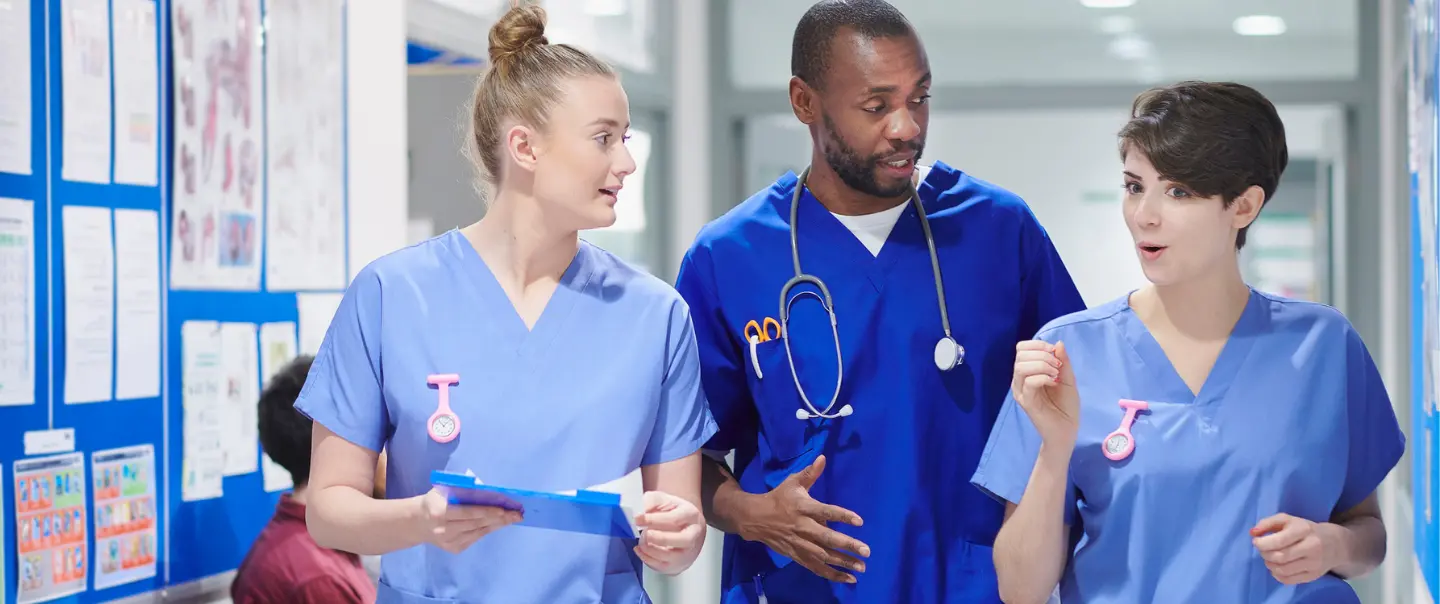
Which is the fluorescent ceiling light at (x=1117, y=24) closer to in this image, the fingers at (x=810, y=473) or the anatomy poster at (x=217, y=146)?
the anatomy poster at (x=217, y=146)

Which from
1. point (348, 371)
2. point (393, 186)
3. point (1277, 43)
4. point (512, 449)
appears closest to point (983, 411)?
point (512, 449)

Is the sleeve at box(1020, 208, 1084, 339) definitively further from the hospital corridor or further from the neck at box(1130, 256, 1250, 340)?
the neck at box(1130, 256, 1250, 340)

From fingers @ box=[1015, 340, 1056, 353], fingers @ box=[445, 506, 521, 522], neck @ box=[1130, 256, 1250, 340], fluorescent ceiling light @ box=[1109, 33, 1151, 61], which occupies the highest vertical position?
fluorescent ceiling light @ box=[1109, 33, 1151, 61]

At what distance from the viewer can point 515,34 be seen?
1.58m

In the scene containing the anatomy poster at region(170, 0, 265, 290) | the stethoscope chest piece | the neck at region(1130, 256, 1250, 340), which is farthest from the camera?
the anatomy poster at region(170, 0, 265, 290)

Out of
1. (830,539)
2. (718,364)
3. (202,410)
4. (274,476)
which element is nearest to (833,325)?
(718,364)

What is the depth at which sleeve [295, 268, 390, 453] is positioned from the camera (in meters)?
1.49

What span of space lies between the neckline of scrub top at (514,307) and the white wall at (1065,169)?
11.4 feet

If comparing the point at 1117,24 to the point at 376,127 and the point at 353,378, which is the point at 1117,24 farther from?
the point at 353,378

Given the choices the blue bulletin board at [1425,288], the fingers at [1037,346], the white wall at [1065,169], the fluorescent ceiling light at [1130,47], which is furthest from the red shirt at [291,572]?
the fluorescent ceiling light at [1130,47]

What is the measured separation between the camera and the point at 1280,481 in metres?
1.55

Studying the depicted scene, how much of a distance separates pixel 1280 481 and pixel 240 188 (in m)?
1.82

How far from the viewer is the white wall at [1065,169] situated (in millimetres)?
4941

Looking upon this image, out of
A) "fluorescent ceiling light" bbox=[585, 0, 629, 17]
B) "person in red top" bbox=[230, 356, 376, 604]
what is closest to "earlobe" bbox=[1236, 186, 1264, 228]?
"person in red top" bbox=[230, 356, 376, 604]
